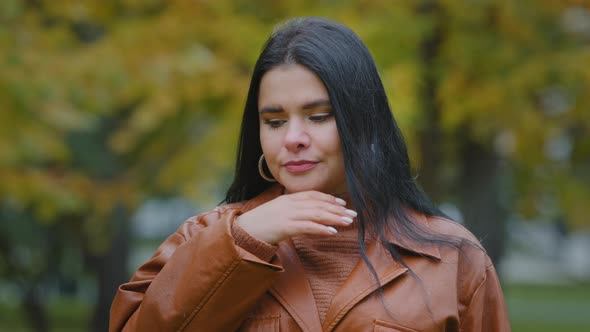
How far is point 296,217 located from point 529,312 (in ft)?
57.6

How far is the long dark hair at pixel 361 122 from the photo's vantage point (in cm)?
220

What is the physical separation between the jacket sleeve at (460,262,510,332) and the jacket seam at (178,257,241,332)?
55 cm

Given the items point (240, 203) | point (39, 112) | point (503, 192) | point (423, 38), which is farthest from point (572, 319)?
point (240, 203)

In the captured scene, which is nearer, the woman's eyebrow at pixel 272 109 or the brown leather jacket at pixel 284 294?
the brown leather jacket at pixel 284 294

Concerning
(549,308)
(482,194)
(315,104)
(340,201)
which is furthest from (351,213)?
(549,308)

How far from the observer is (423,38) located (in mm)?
6590

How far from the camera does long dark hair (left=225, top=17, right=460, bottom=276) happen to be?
7.22 ft

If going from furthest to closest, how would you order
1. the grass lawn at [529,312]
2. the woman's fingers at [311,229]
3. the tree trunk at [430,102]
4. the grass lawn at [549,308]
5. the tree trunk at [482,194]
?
the grass lawn at [529,312]
the grass lawn at [549,308]
the tree trunk at [482,194]
the tree trunk at [430,102]
the woman's fingers at [311,229]

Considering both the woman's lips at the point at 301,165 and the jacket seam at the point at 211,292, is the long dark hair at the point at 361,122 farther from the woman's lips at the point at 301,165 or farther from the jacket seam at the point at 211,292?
the jacket seam at the point at 211,292

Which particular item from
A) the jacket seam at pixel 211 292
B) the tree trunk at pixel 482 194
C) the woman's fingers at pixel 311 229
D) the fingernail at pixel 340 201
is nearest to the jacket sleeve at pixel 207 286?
the jacket seam at pixel 211 292

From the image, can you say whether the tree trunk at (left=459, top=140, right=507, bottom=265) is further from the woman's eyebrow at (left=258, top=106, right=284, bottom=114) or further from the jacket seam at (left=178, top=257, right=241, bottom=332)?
the jacket seam at (left=178, top=257, right=241, bottom=332)

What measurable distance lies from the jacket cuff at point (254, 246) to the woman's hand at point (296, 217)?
0.01 m

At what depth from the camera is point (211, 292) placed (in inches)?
83.4

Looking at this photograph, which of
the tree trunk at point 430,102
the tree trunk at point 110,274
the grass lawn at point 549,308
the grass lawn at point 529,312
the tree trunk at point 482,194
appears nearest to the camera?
the tree trunk at point 430,102
